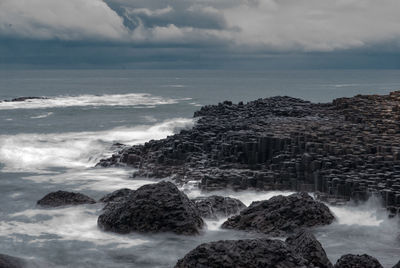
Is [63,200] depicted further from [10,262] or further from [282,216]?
[282,216]

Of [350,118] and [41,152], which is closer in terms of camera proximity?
[350,118]

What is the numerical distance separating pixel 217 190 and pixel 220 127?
920cm

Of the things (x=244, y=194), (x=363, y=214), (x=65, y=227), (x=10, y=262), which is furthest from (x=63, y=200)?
(x=363, y=214)

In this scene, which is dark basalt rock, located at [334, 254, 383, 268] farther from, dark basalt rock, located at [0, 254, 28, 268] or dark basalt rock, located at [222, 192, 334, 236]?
dark basalt rock, located at [0, 254, 28, 268]

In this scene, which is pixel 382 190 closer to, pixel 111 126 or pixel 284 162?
pixel 284 162

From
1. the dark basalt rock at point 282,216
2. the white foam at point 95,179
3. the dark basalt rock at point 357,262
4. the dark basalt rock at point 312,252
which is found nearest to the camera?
the dark basalt rock at point 357,262

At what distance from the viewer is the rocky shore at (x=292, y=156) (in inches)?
681

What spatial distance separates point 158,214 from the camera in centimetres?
1392

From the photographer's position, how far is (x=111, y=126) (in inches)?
1854

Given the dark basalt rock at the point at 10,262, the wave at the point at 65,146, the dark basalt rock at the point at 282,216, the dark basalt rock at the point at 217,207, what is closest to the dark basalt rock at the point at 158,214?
the dark basalt rock at the point at 217,207

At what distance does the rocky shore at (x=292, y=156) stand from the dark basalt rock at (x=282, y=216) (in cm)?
261

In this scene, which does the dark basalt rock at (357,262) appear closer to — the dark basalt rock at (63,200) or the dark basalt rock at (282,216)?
the dark basalt rock at (282,216)

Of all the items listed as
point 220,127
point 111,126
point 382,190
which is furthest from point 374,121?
point 111,126

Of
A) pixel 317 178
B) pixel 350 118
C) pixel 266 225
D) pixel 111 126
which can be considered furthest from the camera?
pixel 111 126
